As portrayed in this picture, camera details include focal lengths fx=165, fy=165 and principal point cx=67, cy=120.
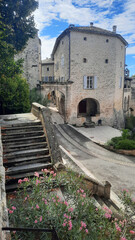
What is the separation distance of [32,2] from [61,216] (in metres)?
12.0

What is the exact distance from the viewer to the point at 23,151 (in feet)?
21.1

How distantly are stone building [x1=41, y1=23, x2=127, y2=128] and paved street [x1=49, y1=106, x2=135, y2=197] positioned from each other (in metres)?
6.01

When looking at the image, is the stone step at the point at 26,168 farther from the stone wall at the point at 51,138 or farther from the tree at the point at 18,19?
the tree at the point at 18,19

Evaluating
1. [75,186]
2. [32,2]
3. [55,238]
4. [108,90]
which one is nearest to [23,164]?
[75,186]

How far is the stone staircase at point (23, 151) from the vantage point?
18.6ft

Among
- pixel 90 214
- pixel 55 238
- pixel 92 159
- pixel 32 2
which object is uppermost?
pixel 32 2

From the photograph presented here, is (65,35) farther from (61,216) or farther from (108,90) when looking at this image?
(61,216)

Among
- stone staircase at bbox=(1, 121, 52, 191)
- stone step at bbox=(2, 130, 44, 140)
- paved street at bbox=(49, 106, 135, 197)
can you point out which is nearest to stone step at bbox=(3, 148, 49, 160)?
stone staircase at bbox=(1, 121, 52, 191)

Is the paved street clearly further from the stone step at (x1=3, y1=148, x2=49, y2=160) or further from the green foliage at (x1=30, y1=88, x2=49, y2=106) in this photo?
the green foliage at (x1=30, y1=88, x2=49, y2=106)

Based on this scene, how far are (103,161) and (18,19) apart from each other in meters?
10.7

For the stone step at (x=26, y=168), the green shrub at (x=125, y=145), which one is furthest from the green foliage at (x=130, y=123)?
the stone step at (x=26, y=168)

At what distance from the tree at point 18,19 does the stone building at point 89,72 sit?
8.77m

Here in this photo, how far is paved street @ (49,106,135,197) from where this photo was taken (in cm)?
811

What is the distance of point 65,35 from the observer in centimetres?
2056
